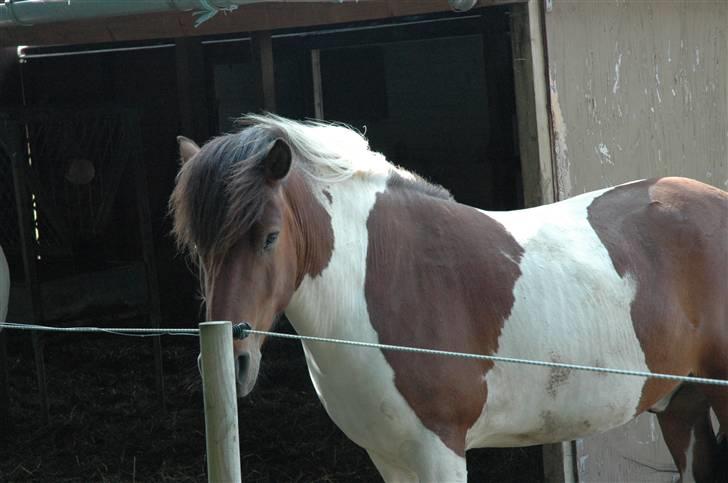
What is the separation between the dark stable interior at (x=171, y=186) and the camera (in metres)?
5.62

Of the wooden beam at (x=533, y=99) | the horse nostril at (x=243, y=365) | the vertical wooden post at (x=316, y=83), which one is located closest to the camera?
the horse nostril at (x=243, y=365)

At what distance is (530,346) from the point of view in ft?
11.1

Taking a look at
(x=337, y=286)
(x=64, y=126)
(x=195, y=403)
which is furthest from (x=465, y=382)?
(x=64, y=126)

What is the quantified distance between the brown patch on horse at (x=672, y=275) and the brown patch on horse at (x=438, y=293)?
0.46 m

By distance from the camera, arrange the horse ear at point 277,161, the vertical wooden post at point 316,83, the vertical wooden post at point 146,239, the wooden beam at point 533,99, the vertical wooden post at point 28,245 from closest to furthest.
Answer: the horse ear at point 277,161 < the wooden beam at point 533,99 < the vertical wooden post at point 28,245 < the vertical wooden post at point 146,239 < the vertical wooden post at point 316,83

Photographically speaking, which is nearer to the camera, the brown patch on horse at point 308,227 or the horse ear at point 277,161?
the horse ear at point 277,161

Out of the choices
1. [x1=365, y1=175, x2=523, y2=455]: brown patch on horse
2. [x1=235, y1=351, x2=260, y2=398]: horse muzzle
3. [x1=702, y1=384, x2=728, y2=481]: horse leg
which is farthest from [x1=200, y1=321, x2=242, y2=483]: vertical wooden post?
[x1=702, y1=384, x2=728, y2=481]: horse leg

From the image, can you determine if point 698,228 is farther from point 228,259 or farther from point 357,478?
point 357,478

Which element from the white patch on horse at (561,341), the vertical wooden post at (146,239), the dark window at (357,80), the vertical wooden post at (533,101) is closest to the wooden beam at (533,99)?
the vertical wooden post at (533,101)

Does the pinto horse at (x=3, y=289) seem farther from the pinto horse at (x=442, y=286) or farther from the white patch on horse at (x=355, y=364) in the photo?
the white patch on horse at (x=355, y=364)

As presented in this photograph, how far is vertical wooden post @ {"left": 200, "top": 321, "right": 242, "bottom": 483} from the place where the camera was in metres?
2.41

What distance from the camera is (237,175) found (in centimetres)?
291

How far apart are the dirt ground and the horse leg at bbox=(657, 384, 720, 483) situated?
1134 millimetres

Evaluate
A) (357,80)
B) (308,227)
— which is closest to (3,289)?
(308,227)
